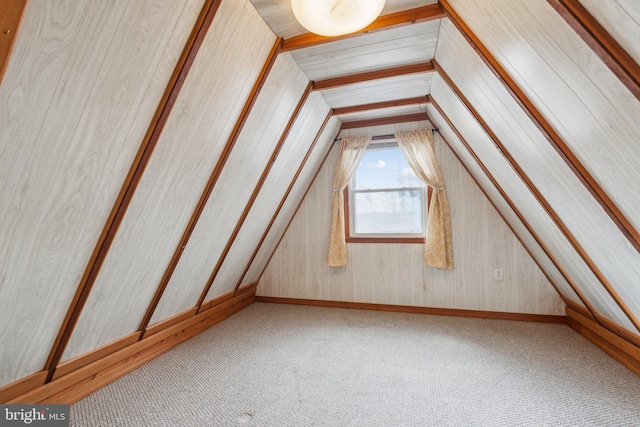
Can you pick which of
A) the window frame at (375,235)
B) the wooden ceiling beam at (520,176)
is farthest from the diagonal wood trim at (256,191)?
the window frame at (375,235)

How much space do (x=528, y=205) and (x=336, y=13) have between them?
1882 millimetres

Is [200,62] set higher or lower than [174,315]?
higher

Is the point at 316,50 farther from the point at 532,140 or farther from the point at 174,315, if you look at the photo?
the point at 174,315

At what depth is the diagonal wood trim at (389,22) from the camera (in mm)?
1627

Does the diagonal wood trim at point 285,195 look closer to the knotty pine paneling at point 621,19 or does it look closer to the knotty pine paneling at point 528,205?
the knotty pine paneling at point 528,205

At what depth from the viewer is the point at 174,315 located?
2.61m

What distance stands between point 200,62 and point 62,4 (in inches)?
22.6

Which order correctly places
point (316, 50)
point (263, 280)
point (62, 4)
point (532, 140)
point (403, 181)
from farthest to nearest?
1. point (263, 280)
2. point (403, 181)
3. point (316, 50)
4. point (532, 140)
5. point (62, 4)

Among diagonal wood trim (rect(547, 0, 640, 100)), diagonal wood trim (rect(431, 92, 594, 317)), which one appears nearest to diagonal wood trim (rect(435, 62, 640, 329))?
diagonal wood trim (rect(431, 92, 594, 317))

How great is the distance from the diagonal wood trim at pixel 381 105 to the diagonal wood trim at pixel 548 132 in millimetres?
1377

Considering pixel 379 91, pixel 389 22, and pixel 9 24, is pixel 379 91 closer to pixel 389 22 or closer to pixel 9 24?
pixel 389 22

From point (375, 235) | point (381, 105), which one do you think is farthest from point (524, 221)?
point (381, 105)

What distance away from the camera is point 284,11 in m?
1.60

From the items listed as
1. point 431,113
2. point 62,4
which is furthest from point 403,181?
point 62,4
